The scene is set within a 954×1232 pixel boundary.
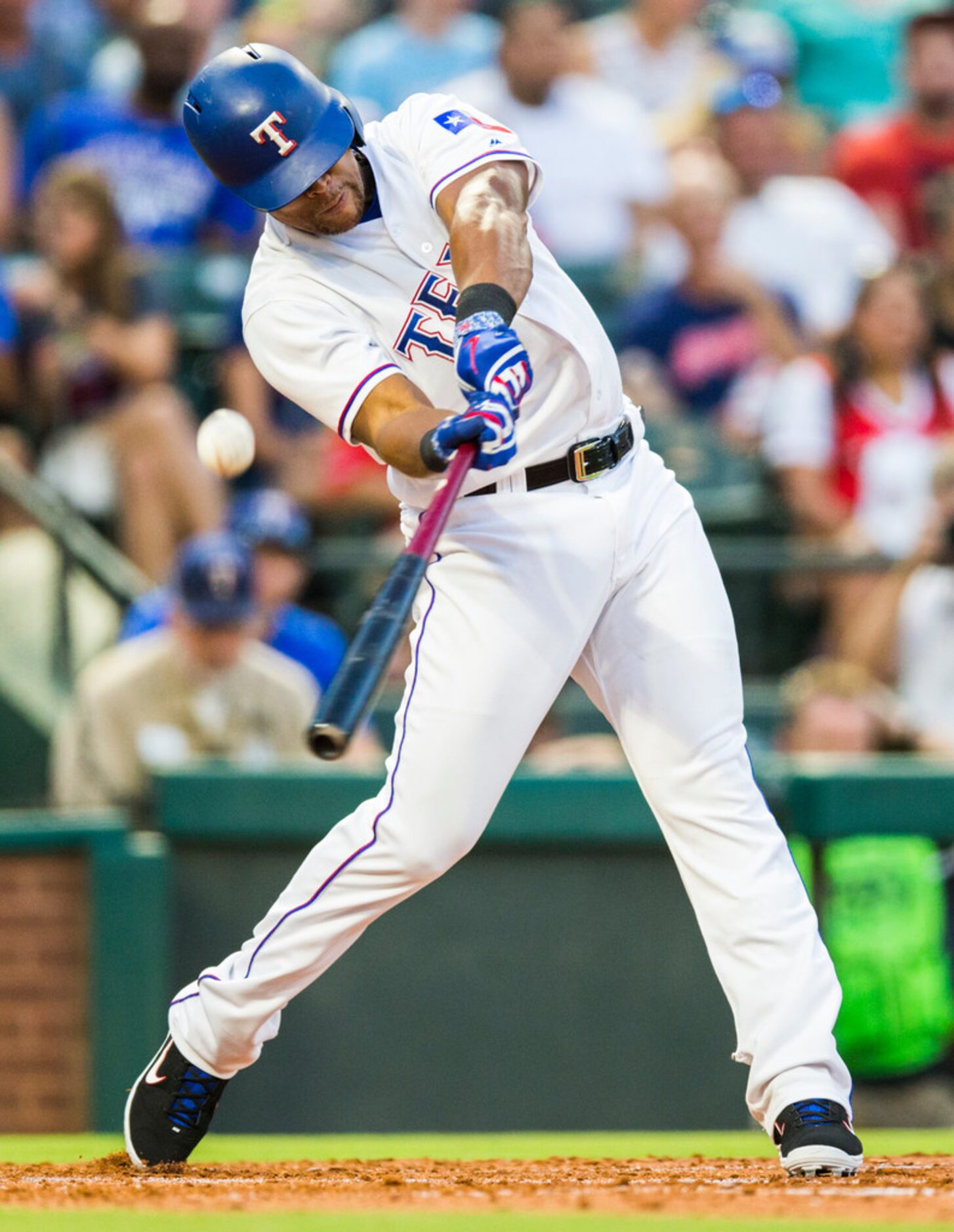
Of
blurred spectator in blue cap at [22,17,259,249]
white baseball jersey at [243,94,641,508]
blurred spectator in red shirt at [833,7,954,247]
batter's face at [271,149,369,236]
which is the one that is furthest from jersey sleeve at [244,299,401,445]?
blurred spectator in red shirt at [833,7,954,247]

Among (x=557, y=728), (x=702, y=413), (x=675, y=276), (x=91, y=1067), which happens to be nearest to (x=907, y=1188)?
(x=91, y=1067)

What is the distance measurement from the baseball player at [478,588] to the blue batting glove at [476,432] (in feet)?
0.20

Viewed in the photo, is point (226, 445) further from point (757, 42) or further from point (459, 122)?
point (757, 42)

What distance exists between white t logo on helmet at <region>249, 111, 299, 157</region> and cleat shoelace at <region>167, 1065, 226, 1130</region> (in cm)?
168

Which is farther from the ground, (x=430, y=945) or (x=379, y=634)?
(x=379, y=634)

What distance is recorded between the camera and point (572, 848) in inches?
219

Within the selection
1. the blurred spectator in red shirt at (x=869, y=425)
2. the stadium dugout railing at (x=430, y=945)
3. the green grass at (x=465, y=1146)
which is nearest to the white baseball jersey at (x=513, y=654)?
the green grass at (x=465, y=1146)

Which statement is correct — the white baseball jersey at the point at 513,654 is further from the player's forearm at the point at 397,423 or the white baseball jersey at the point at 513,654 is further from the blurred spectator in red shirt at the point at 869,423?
the blurred spectator in red shirt at the point at 869,423

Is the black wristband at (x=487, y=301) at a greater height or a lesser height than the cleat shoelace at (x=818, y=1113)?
greater

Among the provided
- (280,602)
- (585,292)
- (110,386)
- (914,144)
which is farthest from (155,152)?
(914,144)

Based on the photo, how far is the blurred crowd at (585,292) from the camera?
607 centimetres

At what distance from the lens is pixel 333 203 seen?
350 cm

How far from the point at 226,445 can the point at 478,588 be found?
0.61 meters

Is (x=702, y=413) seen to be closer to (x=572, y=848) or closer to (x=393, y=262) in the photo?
(x=572, y=848)
